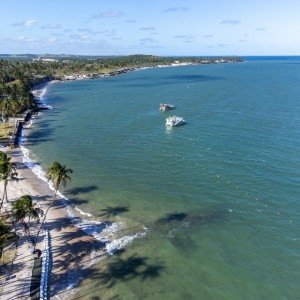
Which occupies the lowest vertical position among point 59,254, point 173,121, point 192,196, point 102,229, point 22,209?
point 59,254

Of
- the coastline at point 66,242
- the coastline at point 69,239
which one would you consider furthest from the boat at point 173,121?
the coastline at point 66,242

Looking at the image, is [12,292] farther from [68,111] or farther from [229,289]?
[68,111]

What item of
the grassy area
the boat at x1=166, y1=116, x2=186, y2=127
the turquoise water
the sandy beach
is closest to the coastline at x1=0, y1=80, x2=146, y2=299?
the sandy beach

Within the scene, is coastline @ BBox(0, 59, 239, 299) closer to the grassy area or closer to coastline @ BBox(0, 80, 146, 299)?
coastline @ BBox(0, 80, 146, 299)

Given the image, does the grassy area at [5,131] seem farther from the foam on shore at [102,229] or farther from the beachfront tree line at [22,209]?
the foam on shore at [102,229]

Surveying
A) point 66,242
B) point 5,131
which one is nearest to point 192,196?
point 66,242

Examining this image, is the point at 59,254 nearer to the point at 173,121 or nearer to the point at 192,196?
the point at 192,196
